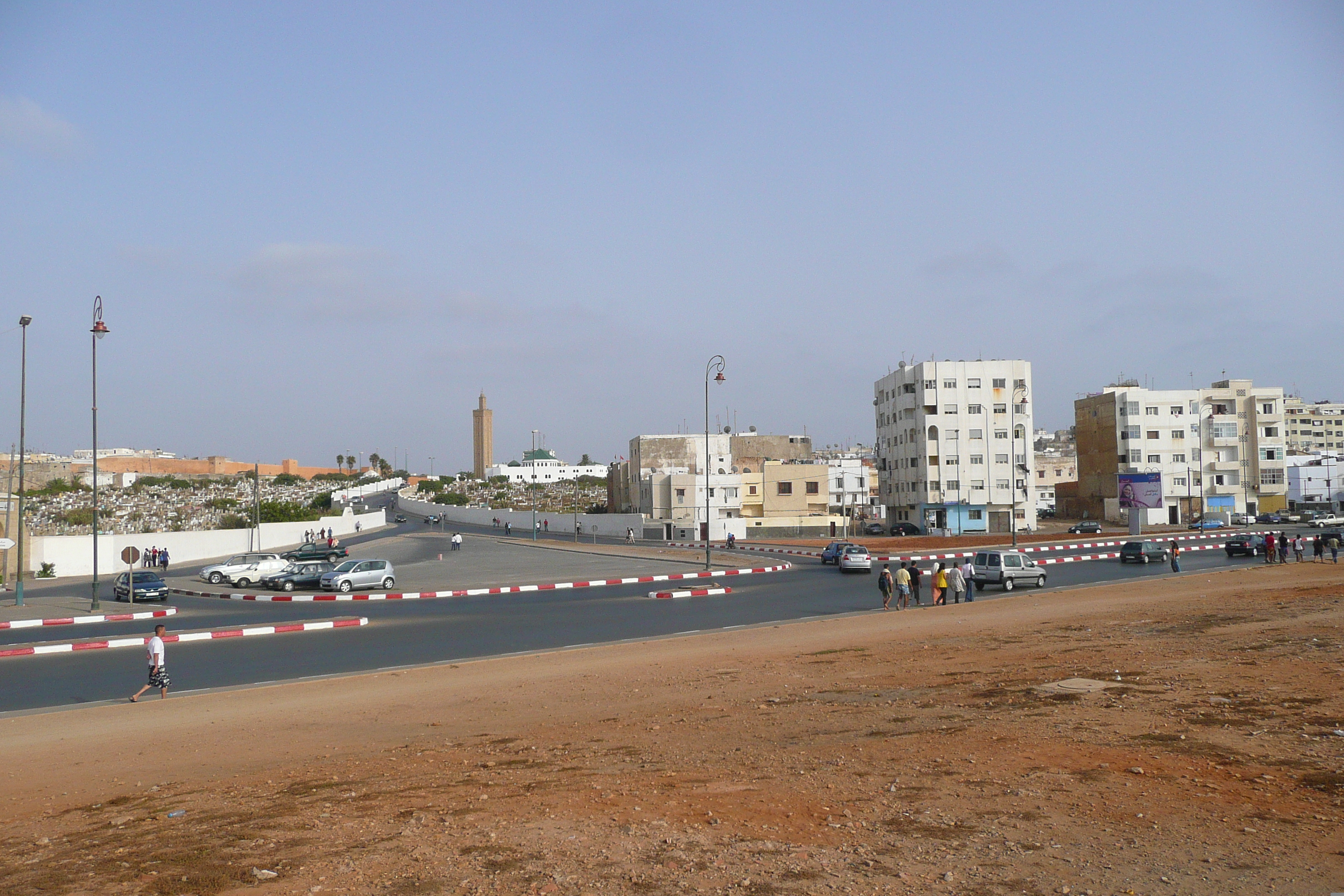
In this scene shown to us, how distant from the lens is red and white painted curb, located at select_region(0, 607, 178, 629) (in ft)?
94.5

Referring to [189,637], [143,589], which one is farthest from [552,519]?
[189,637]

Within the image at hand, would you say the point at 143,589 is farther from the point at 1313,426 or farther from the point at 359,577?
the point at 1313,426

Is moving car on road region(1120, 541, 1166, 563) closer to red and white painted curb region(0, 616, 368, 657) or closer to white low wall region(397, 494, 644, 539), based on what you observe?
red and white painted curb region(0, 616, 368, 657)

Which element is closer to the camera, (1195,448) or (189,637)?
(189,637)

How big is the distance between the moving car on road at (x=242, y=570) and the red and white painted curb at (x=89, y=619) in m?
11.0

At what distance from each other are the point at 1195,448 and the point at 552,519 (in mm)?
67823

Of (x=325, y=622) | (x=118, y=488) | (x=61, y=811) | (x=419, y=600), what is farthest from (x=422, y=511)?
(x=61, y=811)

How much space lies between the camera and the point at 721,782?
9039mm

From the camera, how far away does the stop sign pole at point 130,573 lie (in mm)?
31484

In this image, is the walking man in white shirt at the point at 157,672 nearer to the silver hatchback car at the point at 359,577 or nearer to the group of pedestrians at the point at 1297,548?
the silver hatchback car at the point at 359,577

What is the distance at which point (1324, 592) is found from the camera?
26.8 meters

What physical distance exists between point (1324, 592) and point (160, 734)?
29.1 m

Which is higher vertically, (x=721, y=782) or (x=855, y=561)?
(x=721, y=782)

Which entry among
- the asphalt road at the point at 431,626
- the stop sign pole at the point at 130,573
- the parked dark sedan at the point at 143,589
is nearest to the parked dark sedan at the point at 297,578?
the asphalt road at the point at 431,626
